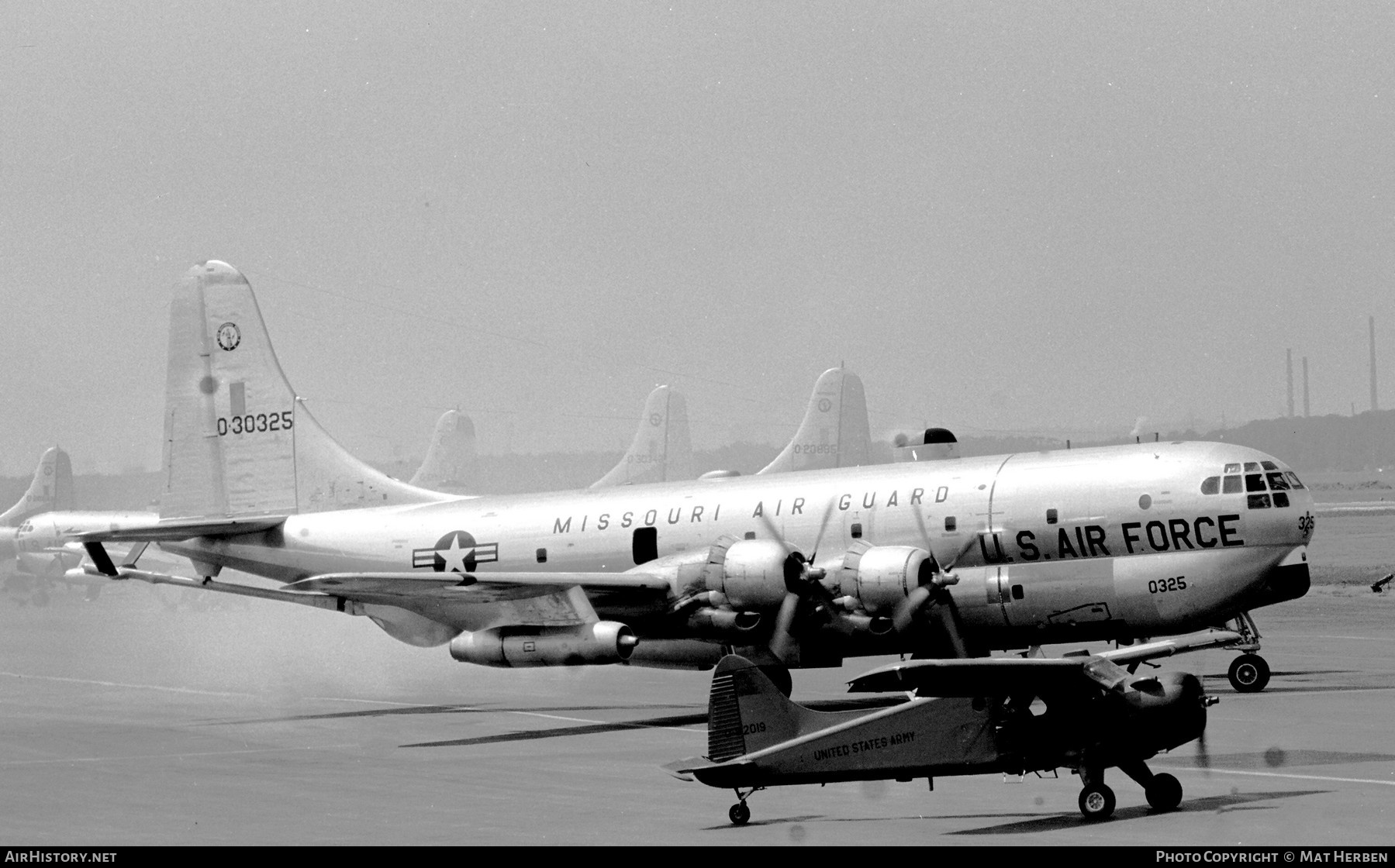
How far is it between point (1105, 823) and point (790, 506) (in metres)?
16.9

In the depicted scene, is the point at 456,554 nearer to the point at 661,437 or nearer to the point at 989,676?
the point at 989,676

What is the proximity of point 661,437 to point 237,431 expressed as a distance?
90.3 ft

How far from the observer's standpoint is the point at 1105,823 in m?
18.5

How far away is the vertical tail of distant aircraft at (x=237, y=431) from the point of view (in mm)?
41000

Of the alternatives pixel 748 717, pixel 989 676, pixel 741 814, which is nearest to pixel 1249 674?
pixel 989 676

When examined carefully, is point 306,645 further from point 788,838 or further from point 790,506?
point 788,838

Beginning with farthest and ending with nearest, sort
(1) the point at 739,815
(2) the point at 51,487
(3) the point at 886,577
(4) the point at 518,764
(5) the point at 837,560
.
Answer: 1. (2) the point at 51,487
2. (5) the point at 837,560
3. (3) the point at 886,577
4. (4) the point at 518,764
5. (1) the point at 739,815

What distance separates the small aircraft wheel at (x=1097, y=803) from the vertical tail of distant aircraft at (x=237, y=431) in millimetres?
24244

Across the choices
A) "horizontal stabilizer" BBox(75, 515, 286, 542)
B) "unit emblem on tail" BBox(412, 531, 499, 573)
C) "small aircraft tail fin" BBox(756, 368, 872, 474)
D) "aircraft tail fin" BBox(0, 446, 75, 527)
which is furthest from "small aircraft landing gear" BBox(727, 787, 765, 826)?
"aircraft tail fin" BBox(0, 446, 75, 527)

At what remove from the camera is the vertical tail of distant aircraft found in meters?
41.0

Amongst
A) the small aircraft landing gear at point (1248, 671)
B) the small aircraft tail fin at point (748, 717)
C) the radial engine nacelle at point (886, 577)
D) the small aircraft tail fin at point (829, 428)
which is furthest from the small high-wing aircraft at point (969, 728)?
the small aircraft tail fin at point (829, 428)

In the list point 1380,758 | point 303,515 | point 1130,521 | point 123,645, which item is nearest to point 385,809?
point 1380,758

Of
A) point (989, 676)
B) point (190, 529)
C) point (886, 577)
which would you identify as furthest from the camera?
point (190, 529)

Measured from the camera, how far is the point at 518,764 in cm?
2583
